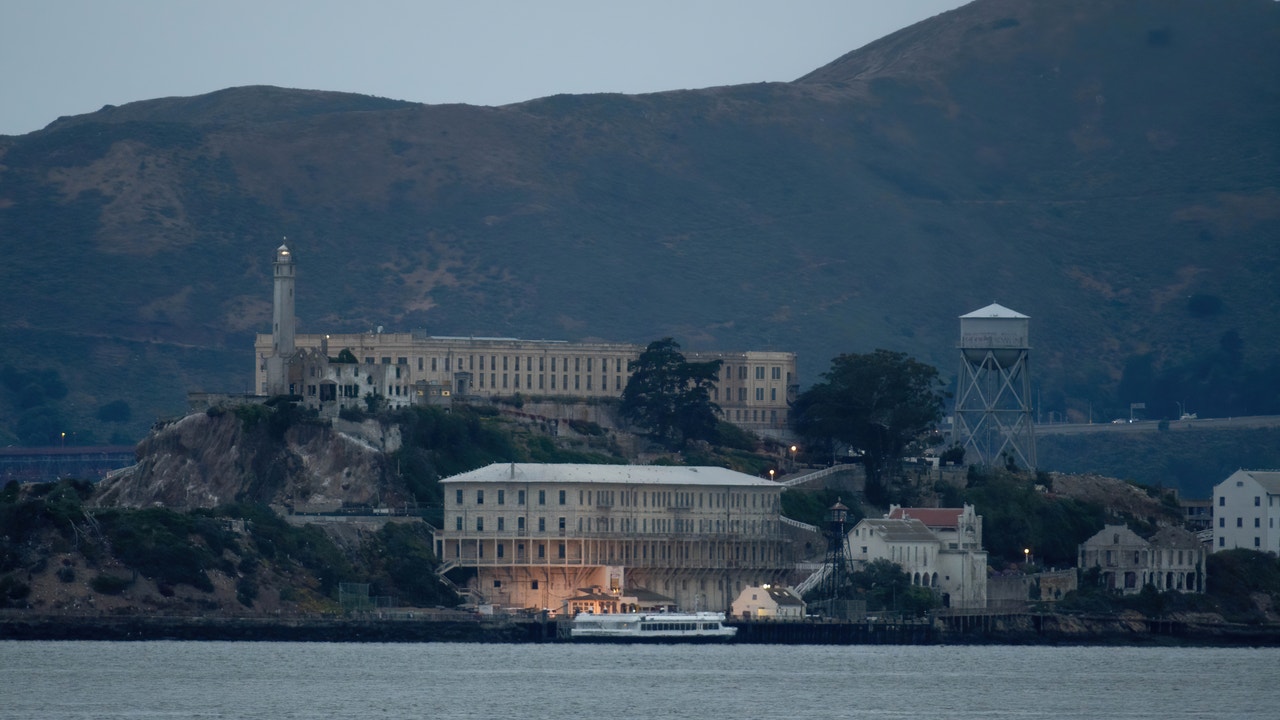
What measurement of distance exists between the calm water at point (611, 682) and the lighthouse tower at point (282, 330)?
3525 centimetres

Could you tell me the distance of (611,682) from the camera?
120 metres

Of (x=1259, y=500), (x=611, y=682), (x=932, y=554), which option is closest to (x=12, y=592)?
(x=611, y=682)

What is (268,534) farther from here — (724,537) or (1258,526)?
(1258,526)

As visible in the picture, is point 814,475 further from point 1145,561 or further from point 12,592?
point 12,592

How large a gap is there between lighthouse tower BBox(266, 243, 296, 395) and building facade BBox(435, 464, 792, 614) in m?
20.4

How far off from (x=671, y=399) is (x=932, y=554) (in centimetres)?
3866

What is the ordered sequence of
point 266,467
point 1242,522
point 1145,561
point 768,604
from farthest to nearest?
point 1242,522 → point 1145,561 → point 266,467 → point 768,604

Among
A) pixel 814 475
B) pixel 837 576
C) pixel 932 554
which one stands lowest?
pixel 837 576

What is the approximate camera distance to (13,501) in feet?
491

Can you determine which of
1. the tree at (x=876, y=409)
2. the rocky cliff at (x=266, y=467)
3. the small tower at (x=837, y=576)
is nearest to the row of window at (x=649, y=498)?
the small tower at (x=837, y=576)

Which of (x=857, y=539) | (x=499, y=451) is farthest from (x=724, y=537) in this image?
(x=499, y=451)

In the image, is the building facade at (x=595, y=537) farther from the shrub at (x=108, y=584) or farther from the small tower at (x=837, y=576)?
the shrub at (x=108, y=584)

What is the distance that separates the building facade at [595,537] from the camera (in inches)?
6019

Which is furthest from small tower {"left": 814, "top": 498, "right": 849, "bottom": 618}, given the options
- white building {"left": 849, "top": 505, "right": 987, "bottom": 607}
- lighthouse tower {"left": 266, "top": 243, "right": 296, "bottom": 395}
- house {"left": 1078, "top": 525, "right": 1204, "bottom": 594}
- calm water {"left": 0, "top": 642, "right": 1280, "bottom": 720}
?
lighthouse tower {"left": 266, "top": 243, "right": 296, "bottom": 395}
